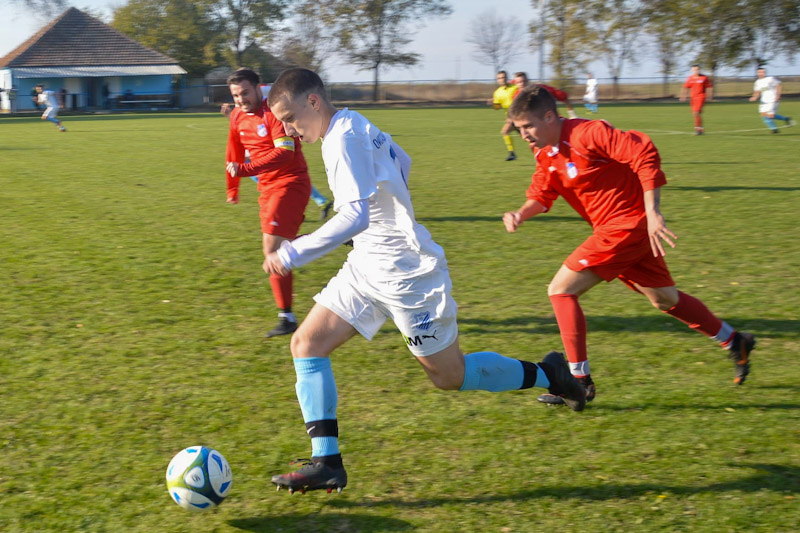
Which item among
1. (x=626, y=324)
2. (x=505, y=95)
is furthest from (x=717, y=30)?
(x=626, y=324)

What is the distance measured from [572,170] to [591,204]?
0.25 m

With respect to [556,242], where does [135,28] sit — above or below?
above

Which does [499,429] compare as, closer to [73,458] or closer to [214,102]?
[73,458]

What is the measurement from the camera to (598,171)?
4539 mm

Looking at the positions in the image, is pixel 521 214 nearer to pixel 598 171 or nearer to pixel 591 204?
pixel 591 204

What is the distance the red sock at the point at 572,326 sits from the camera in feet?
15.1

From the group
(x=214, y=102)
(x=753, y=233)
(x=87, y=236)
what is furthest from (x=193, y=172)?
(x=214, y=102)

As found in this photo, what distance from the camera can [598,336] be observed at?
5973 millimetres

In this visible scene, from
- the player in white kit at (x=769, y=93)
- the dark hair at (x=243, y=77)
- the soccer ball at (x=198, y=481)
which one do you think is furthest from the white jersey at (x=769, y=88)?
the soccer ball at (x=198, y=481)

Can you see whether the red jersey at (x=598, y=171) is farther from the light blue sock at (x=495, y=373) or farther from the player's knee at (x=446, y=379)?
the player's knee at (x=446, y=379)

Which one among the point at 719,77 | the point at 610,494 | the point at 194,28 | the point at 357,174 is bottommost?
the point at 610,494

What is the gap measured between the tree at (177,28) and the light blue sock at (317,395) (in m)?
70.3

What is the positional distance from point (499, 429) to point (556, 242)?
5.35 metres

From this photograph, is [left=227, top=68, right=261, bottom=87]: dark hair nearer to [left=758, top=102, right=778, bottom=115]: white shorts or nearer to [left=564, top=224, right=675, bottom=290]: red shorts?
[left=564, top=224, right=675, bottom=290]: red shorts
